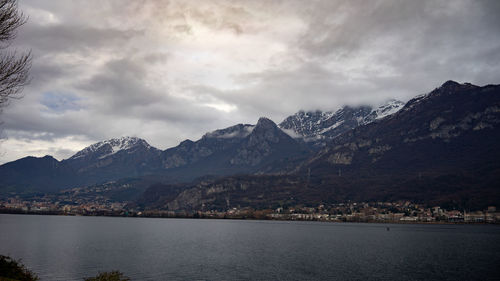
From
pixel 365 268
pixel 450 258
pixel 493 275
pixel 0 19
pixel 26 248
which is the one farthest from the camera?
pixel 26 248

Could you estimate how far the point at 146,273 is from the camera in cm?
7275

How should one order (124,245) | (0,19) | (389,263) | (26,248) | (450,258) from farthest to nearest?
(124,245), (26,248), (450,258), (389,263), (0,19)

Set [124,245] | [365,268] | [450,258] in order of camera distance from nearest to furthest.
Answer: [365,268] → [450,258] → [124,245]

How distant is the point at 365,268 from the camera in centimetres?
7894

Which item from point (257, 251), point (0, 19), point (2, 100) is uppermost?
point (0, 19)

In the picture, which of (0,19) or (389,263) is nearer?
(0,19)

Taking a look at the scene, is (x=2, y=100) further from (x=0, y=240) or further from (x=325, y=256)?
(x=0, y=240)

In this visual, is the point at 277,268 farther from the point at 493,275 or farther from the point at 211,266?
the point at 493,275

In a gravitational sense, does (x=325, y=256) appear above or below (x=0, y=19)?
below

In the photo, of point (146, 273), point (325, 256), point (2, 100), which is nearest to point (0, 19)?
point (2, 100)

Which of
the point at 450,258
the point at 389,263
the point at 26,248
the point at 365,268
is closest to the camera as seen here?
the point at 365,268

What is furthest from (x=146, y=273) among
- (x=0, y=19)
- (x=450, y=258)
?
(x=450, y=258)

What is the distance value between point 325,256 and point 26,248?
80.6 m

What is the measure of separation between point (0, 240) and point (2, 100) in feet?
380
